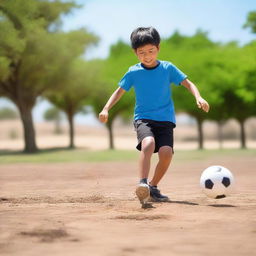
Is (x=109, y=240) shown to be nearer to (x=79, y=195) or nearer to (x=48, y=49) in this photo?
(x=79, y=195)

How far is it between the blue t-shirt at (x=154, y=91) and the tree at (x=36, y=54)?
18.3 metres

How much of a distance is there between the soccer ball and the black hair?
5.77 feet

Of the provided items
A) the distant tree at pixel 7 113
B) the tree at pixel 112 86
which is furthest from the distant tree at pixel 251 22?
the distant tree at pixel 7 113

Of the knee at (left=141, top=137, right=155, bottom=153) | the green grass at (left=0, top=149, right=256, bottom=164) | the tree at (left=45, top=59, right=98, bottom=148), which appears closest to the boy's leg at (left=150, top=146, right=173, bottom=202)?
the knee at (left=141, top=137, right=155, bottom=153)

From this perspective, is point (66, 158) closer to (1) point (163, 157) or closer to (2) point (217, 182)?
(1) point (163, 157)

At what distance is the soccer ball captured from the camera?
6.33 metres

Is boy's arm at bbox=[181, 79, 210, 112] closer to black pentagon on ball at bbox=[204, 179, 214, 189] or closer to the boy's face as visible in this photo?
the boy's face

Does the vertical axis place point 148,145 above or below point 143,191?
above

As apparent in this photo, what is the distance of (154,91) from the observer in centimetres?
648

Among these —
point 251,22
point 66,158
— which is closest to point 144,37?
point 66,158

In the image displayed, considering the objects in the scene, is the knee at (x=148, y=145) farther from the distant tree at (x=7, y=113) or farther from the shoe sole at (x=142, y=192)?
the distant tree at (x=7, y=113)

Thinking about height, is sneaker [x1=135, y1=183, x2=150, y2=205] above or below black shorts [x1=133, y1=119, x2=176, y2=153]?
below

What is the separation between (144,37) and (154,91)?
694mm

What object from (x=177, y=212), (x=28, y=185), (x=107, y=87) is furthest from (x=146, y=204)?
(x=107, y=87)
